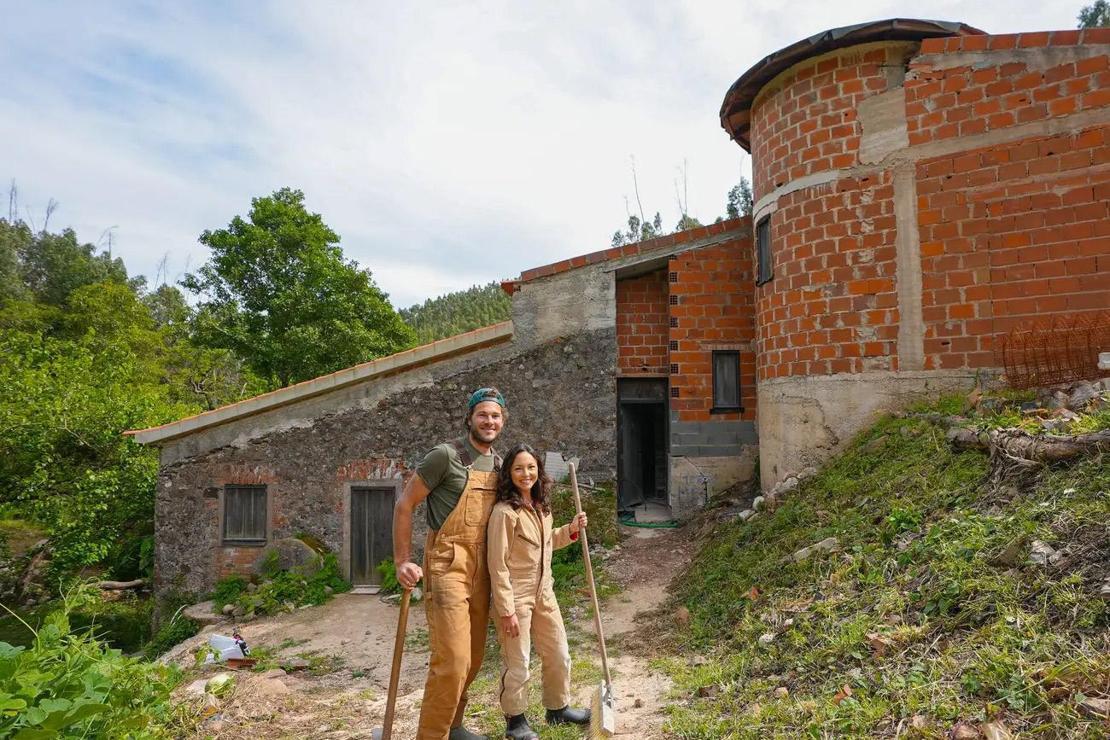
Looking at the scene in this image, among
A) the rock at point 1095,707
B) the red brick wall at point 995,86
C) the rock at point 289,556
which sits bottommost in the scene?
the rock at point 289,556

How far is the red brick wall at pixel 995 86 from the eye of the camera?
633 cm

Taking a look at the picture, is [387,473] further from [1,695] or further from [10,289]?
[10,289]

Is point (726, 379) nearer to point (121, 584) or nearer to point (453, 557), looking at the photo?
point (453, 557)

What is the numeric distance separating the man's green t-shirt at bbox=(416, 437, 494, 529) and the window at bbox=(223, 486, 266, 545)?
647 cm

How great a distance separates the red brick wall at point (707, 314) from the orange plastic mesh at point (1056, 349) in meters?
3.42

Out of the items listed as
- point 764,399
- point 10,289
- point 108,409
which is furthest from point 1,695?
point 10,289

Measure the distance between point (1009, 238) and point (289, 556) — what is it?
9.78 meters

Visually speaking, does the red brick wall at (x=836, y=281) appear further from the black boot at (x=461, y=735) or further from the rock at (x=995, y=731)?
the black boot at (x=461, y=735)

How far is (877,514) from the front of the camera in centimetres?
518

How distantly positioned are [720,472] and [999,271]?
4339 millimetres

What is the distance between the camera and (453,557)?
3512 millimetres

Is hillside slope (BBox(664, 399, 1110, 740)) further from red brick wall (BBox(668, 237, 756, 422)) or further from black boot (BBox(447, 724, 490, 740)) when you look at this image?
red brick wall (BBox(668, 237, 756, 422))

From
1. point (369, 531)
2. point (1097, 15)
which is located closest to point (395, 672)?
point (369, 531)

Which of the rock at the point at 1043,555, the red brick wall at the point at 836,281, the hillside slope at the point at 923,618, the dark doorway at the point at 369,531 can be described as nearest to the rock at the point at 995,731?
the hillside slope at the point at 923,618
